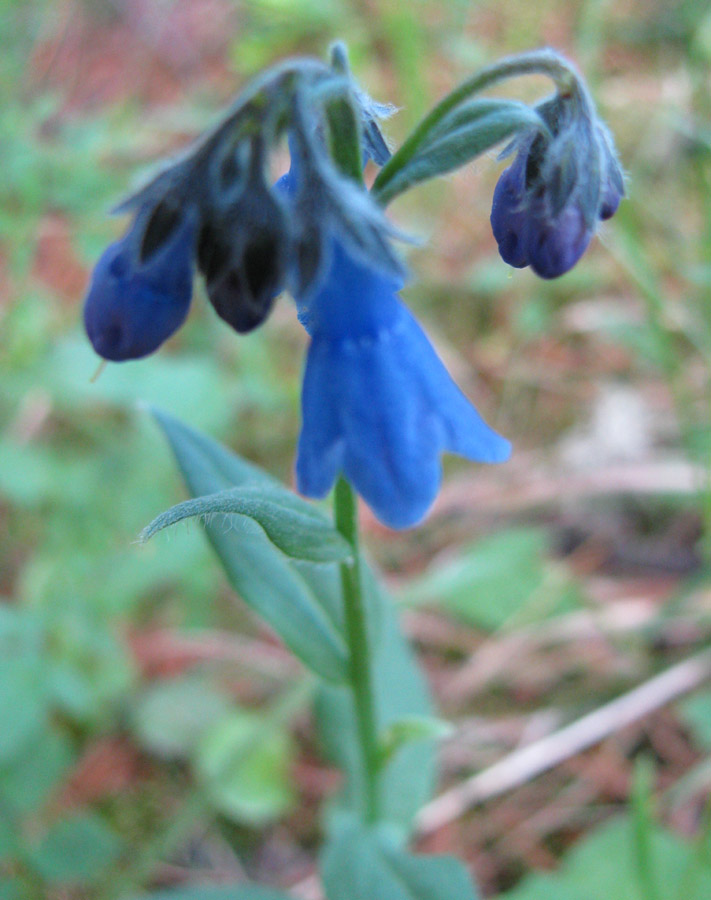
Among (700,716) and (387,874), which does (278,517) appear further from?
(700,716)

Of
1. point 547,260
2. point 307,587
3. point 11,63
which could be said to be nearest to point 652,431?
point 307,587

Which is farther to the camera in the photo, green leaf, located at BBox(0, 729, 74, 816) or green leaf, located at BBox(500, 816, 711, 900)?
green leaf, located at BBox(0, 729, 74, 816)

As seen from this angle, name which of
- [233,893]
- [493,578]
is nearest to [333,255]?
[233,893]

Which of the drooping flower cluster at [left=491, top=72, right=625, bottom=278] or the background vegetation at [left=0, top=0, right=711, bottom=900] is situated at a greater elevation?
the drooping flower cluster at [left=491, top=72, right=625, bottom=278]

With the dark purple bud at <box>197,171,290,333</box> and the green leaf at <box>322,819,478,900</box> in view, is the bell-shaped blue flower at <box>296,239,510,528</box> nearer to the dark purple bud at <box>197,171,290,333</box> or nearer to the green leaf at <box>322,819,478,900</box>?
the dark purple bud at <box>197,171,290,333</box>

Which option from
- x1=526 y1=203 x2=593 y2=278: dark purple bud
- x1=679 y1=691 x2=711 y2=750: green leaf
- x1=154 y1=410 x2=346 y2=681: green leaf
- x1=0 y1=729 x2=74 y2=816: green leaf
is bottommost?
x1=679 y1=691 x2=711 y2=750: green leaf

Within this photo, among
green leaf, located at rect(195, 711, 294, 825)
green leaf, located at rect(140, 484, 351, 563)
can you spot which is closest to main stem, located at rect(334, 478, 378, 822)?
green leaf, located at rect(140, 484, 351, 563)

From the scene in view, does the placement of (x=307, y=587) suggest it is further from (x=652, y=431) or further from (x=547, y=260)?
(x=652, y=431)
